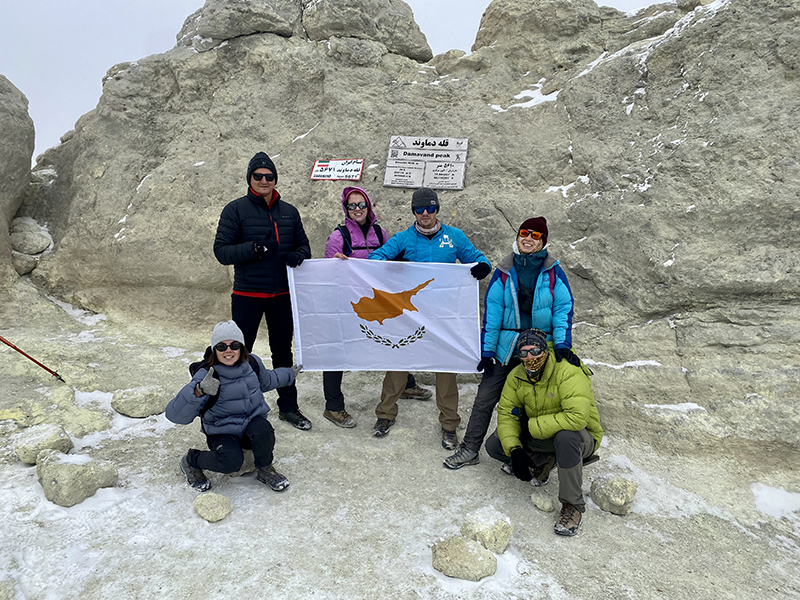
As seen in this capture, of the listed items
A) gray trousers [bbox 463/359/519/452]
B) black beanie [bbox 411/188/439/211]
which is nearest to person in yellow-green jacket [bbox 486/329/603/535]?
gray trousers [bbox 463/359/519/452]

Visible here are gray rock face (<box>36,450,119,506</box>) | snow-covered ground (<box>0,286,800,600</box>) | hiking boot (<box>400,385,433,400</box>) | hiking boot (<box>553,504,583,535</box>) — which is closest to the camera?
snow-covered ground (<box>0,286,800,600</box>)

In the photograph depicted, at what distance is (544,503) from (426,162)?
457cm

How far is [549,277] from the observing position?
4.02 m

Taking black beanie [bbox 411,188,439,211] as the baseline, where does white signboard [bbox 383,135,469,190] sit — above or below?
above

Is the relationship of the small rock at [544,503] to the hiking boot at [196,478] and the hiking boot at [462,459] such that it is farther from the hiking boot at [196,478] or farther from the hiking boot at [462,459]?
the hiking boot at [196,478]

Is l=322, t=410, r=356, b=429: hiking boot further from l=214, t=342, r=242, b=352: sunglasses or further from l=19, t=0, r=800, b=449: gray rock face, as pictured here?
l=19, t=0, r=800, b=449: gray rock face

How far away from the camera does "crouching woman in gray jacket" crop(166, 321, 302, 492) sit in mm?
3447

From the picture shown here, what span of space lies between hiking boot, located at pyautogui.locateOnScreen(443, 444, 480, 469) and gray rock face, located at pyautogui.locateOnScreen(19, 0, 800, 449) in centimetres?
149

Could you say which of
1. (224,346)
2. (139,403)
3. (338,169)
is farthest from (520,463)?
(338,169)

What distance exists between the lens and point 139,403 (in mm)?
4766

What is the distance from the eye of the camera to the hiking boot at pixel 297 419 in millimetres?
4746

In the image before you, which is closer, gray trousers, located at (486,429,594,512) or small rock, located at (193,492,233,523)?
small rock, located at (193,492,233,523)

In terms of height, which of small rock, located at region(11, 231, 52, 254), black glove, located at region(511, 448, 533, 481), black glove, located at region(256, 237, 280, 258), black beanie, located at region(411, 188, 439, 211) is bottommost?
black glove, located at region(511, 448, 533, 481)

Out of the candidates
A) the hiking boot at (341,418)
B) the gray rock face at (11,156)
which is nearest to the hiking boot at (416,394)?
the hiking boot at (341,418)
